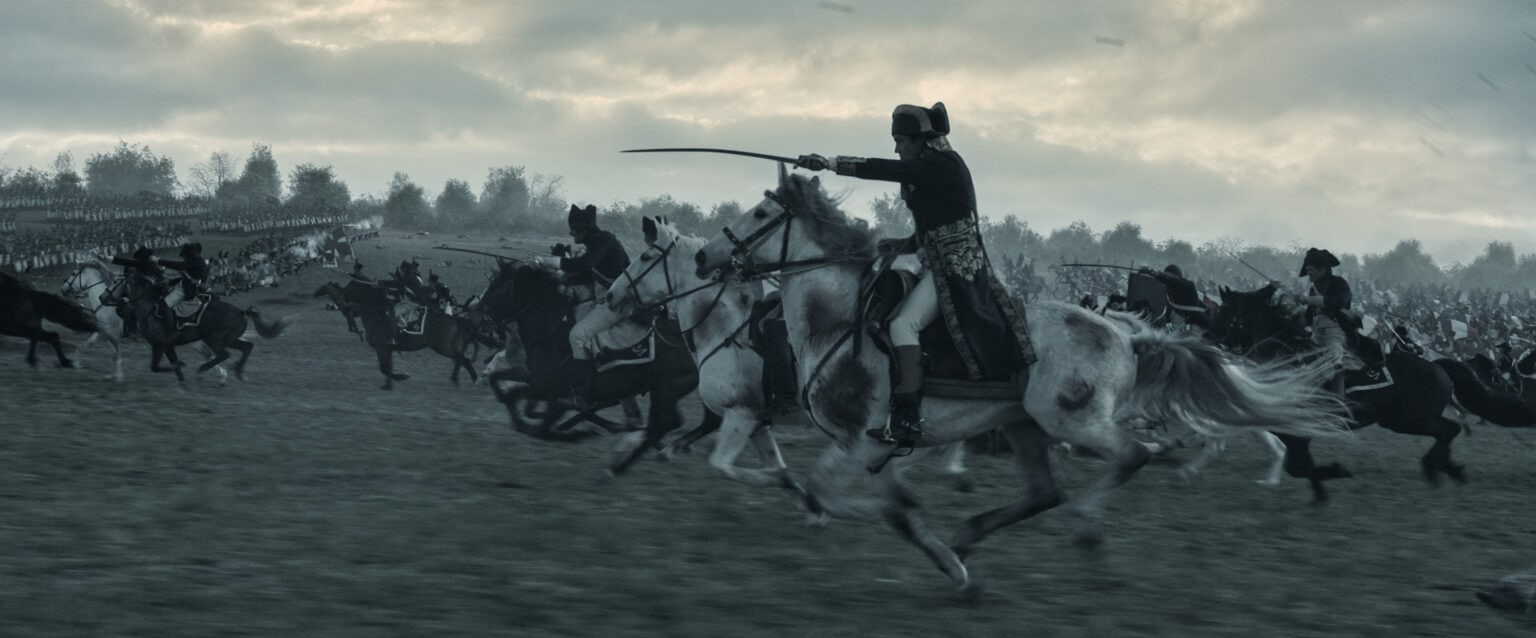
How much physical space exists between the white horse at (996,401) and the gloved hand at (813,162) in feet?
1.94

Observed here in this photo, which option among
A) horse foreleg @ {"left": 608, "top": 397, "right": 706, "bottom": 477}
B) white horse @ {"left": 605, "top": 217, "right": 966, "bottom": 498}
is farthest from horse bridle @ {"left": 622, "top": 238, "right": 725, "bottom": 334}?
horse foreleg @ {"left": 608, "top": 397, "right": 706, "bottom": 477}

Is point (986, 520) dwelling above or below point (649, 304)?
below

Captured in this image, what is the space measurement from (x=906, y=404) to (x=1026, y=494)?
1.20 meters

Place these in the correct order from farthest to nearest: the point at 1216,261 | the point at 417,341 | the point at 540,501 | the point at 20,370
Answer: the point at 1216,261
the point at 417,341
the point at 20,370
the point at 540,501

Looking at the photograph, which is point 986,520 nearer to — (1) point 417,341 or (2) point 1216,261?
(1) point 417,341

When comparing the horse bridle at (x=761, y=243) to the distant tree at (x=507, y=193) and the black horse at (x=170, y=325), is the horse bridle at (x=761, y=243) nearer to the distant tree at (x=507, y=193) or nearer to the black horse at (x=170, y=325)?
the black horse at (x=170, y=325)

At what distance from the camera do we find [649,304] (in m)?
9.77

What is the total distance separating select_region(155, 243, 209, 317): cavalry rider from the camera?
1759 cm

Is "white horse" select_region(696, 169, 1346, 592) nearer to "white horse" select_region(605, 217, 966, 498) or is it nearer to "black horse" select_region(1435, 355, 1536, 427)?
"white horse" select_region(605, 217, 966, 498)

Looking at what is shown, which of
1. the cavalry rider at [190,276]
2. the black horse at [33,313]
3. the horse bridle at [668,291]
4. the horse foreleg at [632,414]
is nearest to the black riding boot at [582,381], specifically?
the horse foreleg at [632,414]

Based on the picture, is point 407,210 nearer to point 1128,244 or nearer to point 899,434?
point 1128,244

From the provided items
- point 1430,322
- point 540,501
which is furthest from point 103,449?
point 1430,322

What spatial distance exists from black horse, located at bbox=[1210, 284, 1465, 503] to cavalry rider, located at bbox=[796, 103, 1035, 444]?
535 centimetres

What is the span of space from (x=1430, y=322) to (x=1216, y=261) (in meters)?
152
